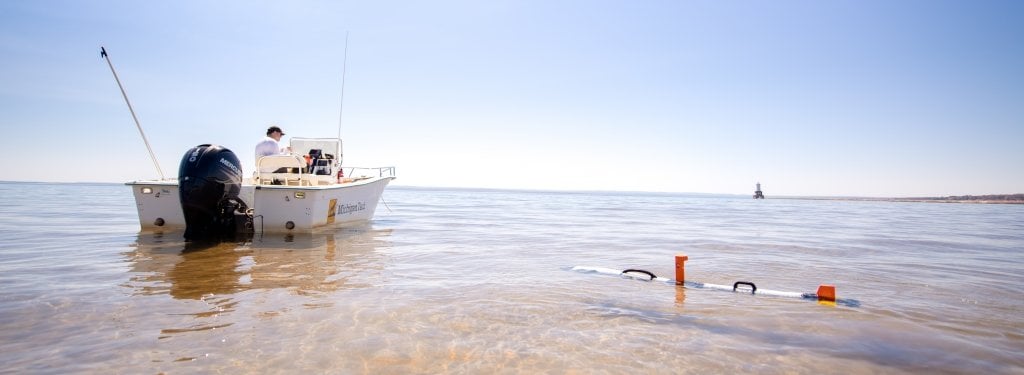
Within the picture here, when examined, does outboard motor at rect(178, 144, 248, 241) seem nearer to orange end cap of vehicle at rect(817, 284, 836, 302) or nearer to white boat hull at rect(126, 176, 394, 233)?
white boat hull at rect(126, 176, 394, 233)

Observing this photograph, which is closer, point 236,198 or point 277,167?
point 236,198

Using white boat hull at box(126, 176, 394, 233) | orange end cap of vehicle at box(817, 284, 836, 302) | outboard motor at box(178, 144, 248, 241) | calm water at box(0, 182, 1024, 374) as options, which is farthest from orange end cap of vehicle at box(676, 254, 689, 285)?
outboard motor at box(178, 144, 248, 241)

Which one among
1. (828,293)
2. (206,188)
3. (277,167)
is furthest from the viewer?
(277,167)

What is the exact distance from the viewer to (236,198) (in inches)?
394

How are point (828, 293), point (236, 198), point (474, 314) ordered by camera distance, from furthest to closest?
1. point (236, 198)
2. point (828, 293)
3. point (474, 314)

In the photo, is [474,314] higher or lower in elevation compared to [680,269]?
lower

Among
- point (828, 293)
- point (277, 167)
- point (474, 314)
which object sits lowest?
point (474, 314)

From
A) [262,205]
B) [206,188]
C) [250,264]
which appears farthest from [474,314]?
[262,205]

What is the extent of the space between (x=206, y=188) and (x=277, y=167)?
6.43 ft

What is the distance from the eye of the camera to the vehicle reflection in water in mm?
5469

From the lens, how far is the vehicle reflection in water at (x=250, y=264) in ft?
17.9

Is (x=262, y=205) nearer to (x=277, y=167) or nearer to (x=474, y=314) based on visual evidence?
(x=277, y=167)

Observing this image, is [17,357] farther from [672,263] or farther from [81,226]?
[81,226]

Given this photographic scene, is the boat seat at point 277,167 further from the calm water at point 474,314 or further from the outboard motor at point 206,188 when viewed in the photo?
the calm water at point 474,314
